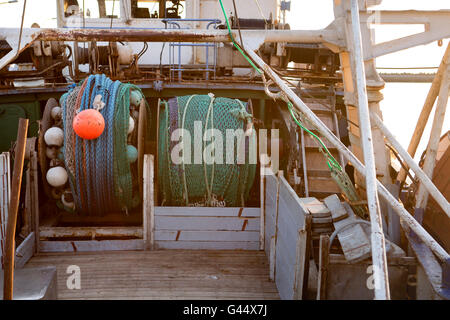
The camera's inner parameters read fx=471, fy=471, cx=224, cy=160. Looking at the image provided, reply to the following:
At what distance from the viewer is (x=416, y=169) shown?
4.50 metres

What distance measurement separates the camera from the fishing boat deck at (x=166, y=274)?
464cm

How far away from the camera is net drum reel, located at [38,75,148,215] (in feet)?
18.0

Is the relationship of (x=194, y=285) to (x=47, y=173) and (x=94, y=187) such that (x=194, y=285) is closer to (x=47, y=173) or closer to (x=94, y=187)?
(x=94, y=187)

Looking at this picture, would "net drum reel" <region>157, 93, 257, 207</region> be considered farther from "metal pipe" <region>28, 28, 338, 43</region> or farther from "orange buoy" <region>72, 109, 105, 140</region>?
"metal pipe" <region>28, 28, 338, 43</region>

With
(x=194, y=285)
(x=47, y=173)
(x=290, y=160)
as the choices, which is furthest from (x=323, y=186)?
(x=47, y=173)

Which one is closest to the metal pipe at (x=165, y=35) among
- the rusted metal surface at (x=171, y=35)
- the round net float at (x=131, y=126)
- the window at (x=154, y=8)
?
the rusted metal surface at (x=171, y=35)

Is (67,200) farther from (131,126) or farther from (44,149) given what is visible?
(131,126)

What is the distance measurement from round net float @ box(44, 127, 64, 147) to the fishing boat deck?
1324 mm

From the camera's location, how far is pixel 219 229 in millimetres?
5719

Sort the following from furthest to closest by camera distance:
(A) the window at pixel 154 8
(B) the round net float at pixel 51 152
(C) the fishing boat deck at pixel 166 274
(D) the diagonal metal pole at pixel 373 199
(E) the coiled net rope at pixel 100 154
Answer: (A) the window at pixel 154 8 → (B) the round net float at pixel 51 152 → (E) the coiled net rope at pixel 100 154 → (C) the fishing boat deck at pixel 166 274 → (D) the diagonal metal pole at pixel 373 199

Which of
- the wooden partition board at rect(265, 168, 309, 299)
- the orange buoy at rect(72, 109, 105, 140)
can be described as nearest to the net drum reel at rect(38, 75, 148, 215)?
the orange buoy at rect(72, 109, 105, 140)

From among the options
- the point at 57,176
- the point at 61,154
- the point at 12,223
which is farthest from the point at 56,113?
the point at 12,223

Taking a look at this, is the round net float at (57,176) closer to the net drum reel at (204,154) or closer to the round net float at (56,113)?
the round net float at (56,113)

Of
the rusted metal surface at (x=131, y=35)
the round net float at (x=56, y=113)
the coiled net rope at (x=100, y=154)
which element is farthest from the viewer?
the round net float at (x=56, y=113)
